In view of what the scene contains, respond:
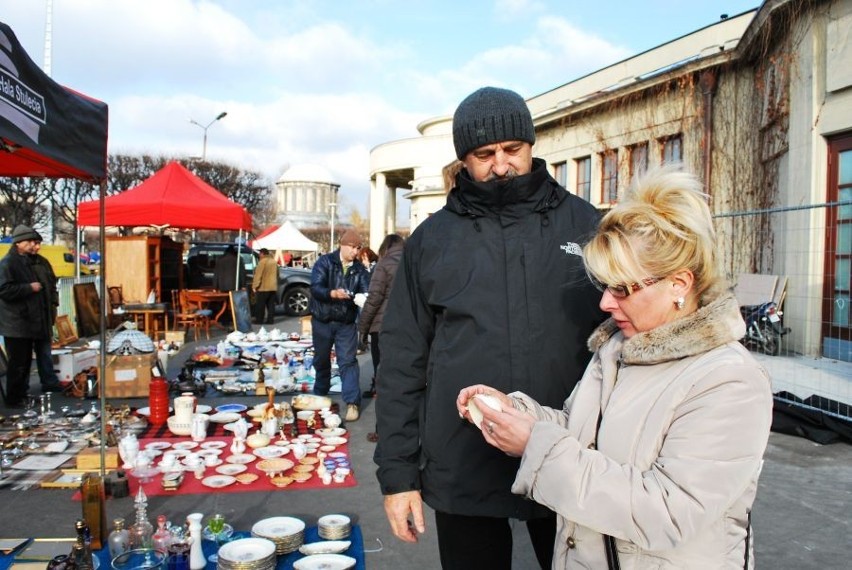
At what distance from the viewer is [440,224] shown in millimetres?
2107

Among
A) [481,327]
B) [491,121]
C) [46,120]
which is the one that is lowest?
[481,327]

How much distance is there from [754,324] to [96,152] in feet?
27.3

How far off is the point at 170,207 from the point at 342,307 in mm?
6620

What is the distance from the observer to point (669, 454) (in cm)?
132

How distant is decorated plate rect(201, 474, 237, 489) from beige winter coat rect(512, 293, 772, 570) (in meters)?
3.83

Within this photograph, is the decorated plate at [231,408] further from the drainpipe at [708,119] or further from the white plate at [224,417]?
the drainpipe at [708,119]

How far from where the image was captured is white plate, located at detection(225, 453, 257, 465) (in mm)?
5320

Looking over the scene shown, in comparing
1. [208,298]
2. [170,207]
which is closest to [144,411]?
[170,207]

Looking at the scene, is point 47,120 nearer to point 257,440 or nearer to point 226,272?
point 257,440

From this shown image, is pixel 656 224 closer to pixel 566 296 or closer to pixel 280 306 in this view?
pixel 566 296

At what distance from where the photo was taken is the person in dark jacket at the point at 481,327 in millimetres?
1946

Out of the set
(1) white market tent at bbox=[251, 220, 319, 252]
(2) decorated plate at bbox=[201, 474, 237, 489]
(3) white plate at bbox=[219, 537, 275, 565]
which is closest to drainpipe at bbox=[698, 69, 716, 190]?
(2) decorated plate at bbox=[201, 474, 237, 489]

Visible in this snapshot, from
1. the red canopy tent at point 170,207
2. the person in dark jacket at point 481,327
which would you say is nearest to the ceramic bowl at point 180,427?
the person in dark jacket at point 481,327

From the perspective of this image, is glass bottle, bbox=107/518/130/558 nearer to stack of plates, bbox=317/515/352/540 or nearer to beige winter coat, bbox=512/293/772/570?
stack of plates, bbox=317/515/352/540
